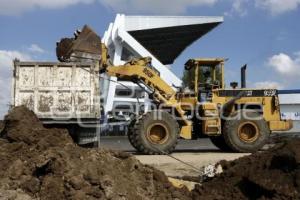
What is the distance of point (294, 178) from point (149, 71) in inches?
423

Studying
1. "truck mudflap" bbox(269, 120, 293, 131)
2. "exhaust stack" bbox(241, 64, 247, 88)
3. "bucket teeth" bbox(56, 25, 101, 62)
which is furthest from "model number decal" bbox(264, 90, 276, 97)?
"bucket teeth" bbox(56, 25, 101, 62)

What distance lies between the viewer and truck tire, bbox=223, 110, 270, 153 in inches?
672

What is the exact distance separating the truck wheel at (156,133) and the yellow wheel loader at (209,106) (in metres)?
0.03

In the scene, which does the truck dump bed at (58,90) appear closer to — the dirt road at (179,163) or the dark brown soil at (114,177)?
the dirt road at (179,163)

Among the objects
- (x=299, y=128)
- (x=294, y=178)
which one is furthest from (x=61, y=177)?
(x=299, y=128)

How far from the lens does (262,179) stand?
734cm

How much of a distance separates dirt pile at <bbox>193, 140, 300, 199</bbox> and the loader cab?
29.2 ft

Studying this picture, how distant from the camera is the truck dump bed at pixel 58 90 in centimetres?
1462

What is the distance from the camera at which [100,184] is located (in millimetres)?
7062

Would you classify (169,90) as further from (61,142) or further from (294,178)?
(294,178)

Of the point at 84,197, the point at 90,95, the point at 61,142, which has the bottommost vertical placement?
the point at 84,197

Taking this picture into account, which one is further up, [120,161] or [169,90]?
[169,90]

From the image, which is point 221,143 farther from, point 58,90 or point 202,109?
point 58,90

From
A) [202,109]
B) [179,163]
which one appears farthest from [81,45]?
[179,163]
